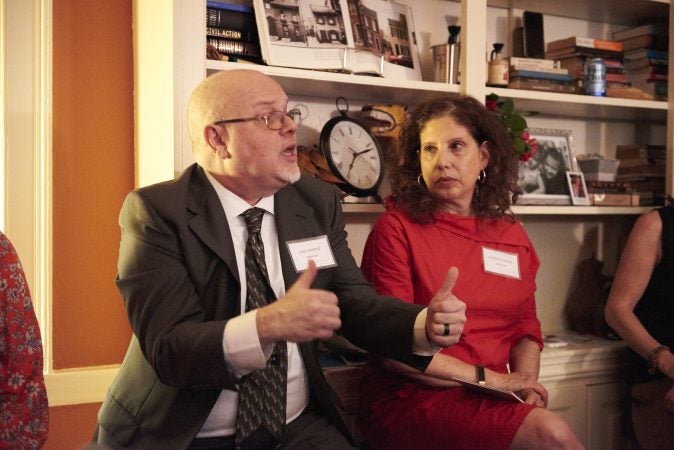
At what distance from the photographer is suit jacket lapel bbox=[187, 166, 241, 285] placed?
159cm

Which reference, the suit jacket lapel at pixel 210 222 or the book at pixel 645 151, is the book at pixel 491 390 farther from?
the book at pixel 645 151

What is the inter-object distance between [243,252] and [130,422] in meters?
0.51

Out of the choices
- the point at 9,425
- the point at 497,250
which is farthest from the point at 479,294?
the point at 9,425

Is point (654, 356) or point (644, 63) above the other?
point (644, 63)

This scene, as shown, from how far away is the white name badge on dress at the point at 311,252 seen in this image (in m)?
1.72

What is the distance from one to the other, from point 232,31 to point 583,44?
5.28ft

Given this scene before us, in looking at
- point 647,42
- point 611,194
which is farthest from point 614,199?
point 647,42

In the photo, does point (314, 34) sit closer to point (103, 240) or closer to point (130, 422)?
point (103, 240)

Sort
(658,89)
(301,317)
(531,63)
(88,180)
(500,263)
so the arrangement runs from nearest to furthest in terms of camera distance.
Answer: (301,317) < (500,263) < (88,180) < (531,63) < (658,89)

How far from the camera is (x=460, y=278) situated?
82.0 inches

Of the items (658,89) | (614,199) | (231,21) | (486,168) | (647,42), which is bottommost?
(614,199)

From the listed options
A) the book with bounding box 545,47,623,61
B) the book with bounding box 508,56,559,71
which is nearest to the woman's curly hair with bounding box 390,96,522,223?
the book with bounding box 508,56,559,71

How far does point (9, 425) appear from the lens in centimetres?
149

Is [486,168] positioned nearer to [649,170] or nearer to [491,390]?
[491,390]
